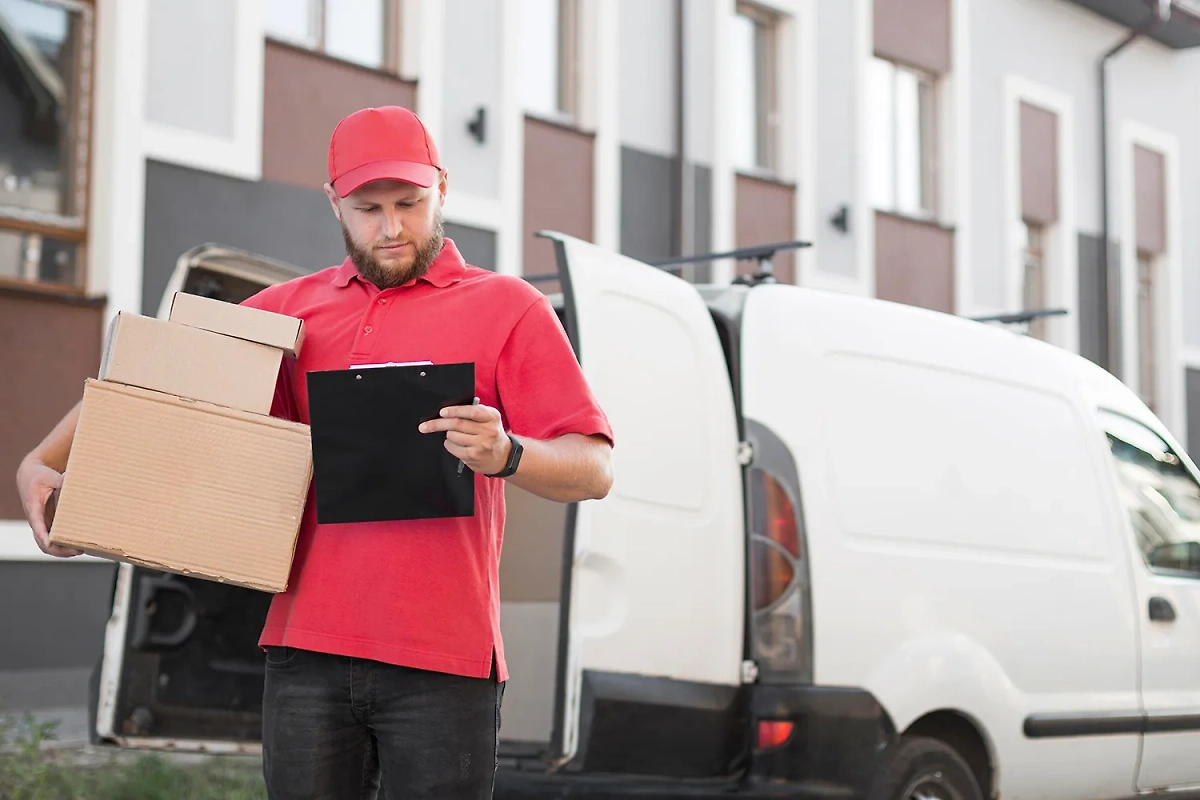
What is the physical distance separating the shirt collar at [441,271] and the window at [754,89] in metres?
13.6

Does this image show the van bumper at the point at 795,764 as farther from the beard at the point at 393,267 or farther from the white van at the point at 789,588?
the beard at the point at 393,267

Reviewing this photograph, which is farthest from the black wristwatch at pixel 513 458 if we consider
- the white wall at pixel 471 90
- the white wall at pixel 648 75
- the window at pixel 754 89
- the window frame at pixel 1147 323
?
the window frame at pixel 1147 323

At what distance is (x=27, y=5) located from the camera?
10609mm

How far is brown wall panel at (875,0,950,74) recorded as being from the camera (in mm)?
17997

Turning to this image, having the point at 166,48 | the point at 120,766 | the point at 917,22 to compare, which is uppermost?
the point at 917,22

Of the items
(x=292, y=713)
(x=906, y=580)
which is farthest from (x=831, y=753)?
(x=292, y=713)

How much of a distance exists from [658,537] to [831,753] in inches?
32.2

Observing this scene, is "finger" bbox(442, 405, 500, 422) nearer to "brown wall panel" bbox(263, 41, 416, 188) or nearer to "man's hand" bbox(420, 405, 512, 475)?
"man's hand" bbox(420, 405, 512, 475)

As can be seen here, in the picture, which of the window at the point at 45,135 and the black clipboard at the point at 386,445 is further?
the window at the point at 45,135

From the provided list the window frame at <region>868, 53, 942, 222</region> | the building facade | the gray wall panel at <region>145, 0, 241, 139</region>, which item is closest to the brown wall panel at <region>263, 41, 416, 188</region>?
the building facade

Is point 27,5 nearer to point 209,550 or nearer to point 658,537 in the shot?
point 658,537

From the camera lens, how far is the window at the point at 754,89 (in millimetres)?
16500

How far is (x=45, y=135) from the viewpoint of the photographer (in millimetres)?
10695

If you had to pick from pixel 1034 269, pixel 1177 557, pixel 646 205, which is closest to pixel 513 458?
pixel 1177 557
